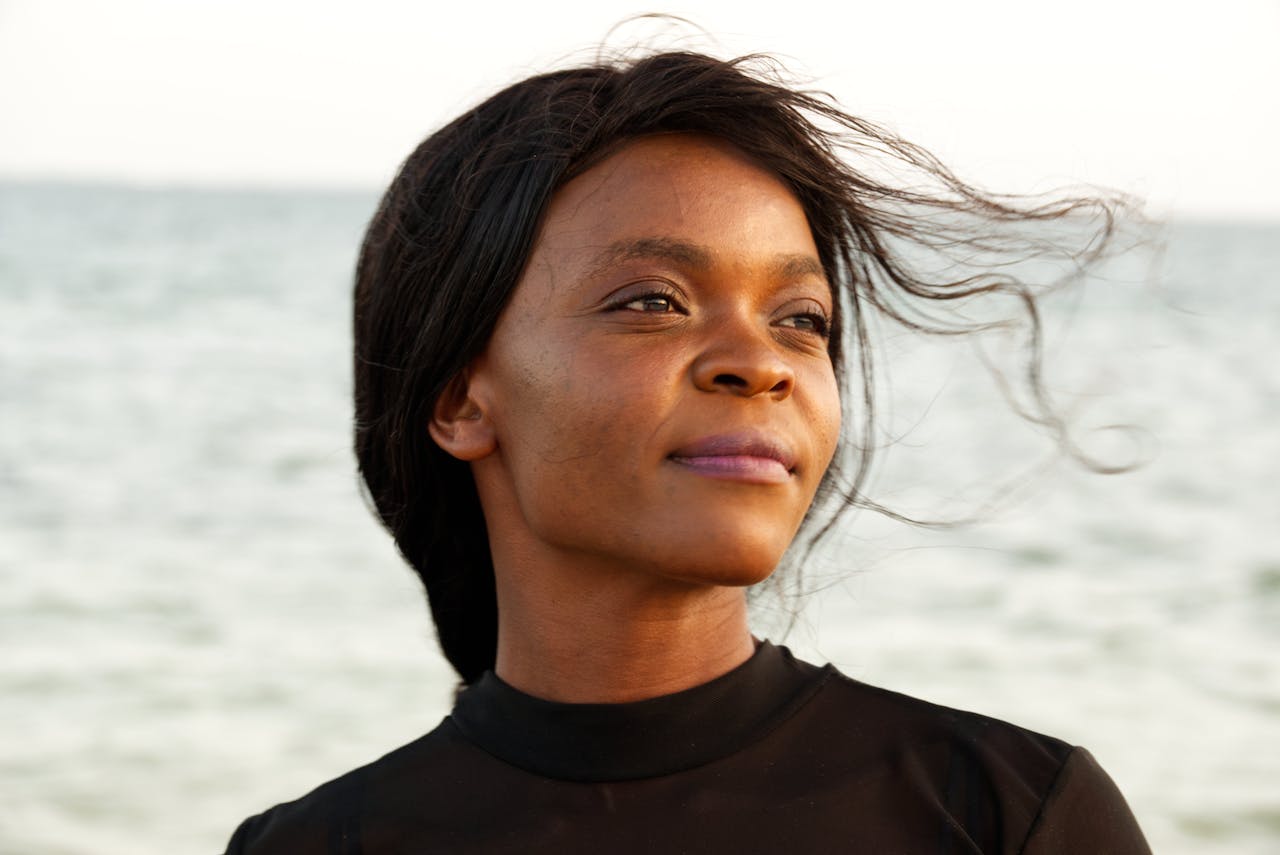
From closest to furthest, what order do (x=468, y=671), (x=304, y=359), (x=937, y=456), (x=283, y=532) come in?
(x=468, y=671)
(x=283, y=532)
(x=937, y=456)
(x=304, y=359)

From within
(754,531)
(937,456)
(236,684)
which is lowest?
(754,531)

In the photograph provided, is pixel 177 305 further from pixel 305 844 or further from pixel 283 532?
pixel 305 844

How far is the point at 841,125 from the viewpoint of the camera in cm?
220

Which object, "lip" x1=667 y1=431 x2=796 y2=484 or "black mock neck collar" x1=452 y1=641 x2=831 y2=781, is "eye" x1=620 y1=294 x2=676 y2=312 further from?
"black mock neck collar" x1=452 y1=641 x2=831 y2=781

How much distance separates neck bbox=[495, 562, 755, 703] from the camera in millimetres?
1927

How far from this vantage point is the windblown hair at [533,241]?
6.52 feet

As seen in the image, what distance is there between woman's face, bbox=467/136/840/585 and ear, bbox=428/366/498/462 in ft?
0.06

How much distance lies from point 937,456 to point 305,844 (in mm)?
8757

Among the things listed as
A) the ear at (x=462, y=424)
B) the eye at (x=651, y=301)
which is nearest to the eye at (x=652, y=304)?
the eye at (x=651, y=301)

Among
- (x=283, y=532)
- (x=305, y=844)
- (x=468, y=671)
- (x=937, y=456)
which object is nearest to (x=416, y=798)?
(x=305, y=844)

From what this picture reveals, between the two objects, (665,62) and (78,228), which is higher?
(78,228)

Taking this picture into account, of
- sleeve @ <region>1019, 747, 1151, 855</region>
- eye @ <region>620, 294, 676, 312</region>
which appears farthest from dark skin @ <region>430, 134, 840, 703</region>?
sleeve @ <region>1019, 747, 1151, 855</region>

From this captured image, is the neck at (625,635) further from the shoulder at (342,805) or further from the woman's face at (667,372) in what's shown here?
the shoulder at (342,805)

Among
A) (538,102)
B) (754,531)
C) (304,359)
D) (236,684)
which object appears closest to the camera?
(754,531)
